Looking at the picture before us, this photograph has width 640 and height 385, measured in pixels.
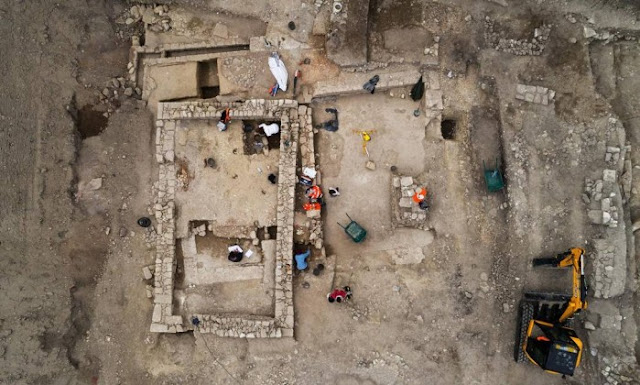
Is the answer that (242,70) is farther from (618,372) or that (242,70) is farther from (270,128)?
(618,372)

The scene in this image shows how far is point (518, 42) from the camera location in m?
11.1

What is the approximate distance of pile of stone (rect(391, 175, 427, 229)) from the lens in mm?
11062

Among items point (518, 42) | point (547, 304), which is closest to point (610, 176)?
point (547, 304)

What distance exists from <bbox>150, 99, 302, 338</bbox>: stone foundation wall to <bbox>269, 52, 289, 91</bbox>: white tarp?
47cm

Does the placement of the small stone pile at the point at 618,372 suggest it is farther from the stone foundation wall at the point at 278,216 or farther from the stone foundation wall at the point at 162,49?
the stone foundation wall at the point at 162,49

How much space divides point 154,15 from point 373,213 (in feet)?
24.4

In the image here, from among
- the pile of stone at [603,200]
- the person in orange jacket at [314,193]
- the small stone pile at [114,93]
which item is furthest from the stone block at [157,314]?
the pile of stone at [603,200]

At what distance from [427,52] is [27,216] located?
32.6 feet

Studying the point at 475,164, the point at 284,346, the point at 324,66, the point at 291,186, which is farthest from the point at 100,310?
the point at 475,164

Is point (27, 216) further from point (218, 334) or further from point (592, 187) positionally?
point (592, 187)

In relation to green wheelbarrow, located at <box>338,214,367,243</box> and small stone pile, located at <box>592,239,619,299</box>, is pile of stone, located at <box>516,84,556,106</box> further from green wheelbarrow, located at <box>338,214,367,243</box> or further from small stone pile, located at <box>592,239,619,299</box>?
green wheelbarrow, located at <box>338,214,367,243</box>

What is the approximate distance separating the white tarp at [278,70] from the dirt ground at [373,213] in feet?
1.38

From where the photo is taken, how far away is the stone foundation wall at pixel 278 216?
11.1 meters

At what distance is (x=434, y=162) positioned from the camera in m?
11.3
